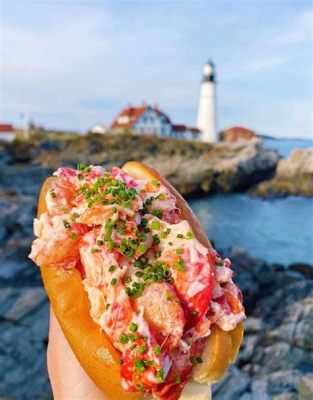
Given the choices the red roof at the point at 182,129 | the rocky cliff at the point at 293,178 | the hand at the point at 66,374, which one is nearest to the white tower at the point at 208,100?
the red roof at the point at 182,129

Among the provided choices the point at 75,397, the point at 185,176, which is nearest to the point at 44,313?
the point at 75,397

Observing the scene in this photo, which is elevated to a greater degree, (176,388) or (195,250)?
(195,250)

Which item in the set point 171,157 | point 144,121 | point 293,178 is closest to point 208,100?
point 144,121

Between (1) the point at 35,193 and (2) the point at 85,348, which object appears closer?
(2) the point at 85,348

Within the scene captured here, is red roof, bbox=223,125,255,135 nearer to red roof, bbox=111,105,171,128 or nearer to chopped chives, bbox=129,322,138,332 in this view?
red roof, bbox=111,105,171,128

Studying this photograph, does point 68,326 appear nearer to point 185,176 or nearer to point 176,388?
point 176,388
